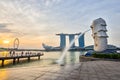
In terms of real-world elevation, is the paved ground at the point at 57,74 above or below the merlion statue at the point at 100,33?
below

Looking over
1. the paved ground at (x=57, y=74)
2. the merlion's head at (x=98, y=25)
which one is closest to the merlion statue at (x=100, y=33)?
the merlion's head at (x=98, y=25)

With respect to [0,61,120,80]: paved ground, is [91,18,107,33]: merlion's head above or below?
above

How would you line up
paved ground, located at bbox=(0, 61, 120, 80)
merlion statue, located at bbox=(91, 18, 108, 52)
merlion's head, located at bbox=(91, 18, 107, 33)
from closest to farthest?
paved ground, located at bbox=(0, 61, 120, 80)
merlion statue, located at bbox=(91, 18, 108, 52)
merlion's head, located at bbox=(91, 18, 107, 33)

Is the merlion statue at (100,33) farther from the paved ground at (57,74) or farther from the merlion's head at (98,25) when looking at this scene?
the paved ground at (57,74)

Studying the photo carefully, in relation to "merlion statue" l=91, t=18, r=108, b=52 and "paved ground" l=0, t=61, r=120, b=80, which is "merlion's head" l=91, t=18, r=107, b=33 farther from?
"paved ground" l=0, t=61, r=120, b=80

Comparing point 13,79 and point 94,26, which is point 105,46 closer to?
point 94,26

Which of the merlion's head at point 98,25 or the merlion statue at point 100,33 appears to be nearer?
the merlion statue at point 100,33

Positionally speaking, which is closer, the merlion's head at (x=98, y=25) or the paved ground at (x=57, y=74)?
the paved ground at (x=57, y=74)

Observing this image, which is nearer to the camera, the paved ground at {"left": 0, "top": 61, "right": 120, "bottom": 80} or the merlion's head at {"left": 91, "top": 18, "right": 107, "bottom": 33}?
the paved ground at {"left": 0, "top": 61, "right": 120, "bottom": 80}

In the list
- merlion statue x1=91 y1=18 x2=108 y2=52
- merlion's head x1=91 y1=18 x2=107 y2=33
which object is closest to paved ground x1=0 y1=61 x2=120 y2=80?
merlion statue x1=91 y1=18 x2=108 y2=52

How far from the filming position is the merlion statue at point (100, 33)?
63.4 m

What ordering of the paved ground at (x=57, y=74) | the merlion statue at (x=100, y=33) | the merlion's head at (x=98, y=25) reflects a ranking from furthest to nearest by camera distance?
the merlion's head at (x=98, y=25) < the merlion statue at (x=100, y=33) < the paved ground at (x=57, y=74)

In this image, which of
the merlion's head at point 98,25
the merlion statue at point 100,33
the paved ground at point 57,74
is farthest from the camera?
the merlion's head at point 98,25

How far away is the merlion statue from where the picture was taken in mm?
63441
